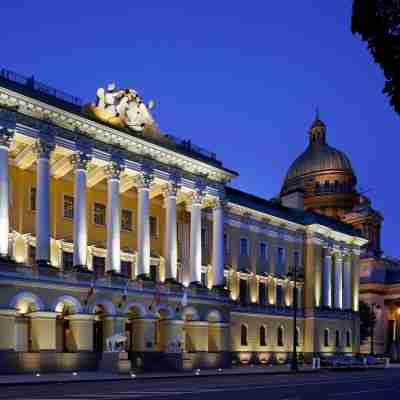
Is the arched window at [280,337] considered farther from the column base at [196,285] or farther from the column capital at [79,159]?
the column capital at [79,159]

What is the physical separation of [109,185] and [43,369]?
14.8 m

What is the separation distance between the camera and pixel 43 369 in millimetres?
41750

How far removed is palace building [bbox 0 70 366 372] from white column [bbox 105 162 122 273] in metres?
0.08

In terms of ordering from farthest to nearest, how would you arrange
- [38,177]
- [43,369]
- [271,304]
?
1. [271,304]
2. [38,177]
3. [43,369]

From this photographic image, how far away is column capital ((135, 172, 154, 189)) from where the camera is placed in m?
52.2

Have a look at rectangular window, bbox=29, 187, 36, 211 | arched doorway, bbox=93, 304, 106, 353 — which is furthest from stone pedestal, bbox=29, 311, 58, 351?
rectangular window, bbox=29, 187, 36, 211

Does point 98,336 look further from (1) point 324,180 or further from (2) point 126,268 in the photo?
(1) point 324,180

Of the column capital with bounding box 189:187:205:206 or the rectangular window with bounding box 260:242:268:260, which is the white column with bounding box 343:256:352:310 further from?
the column capital with bounding box 189:187:205:206

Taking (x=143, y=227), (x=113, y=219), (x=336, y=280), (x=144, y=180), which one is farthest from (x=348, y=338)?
(x=113, y=219)

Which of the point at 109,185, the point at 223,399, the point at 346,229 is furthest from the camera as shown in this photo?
the point at 346,229

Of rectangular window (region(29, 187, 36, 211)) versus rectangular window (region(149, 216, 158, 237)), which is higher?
rectangular window (region(29, 187, 36, 211))

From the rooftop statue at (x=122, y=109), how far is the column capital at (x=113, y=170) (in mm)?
3103

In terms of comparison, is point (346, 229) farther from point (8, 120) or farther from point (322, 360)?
point (8, 120)

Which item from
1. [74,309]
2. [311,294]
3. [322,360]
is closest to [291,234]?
[311,294]
